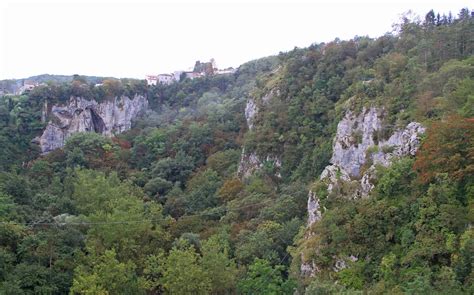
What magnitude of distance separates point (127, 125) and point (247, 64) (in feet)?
70.0

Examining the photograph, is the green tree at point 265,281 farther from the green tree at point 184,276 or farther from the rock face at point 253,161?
the rock face at point 253,161

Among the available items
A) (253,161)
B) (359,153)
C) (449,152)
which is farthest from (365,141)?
(253,161)

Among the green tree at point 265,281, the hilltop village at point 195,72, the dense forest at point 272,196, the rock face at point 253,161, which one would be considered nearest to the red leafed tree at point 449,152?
the dense forest at point 272,196

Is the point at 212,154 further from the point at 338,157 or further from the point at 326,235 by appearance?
the point at 326,235

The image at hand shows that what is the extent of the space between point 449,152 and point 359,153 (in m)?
8.37

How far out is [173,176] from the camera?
38438 millimetres

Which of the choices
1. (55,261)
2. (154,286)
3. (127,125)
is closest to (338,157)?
(154,286)

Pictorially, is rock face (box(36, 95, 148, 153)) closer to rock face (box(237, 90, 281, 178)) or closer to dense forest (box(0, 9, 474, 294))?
dense forest (box(0, 9, 474, 294))

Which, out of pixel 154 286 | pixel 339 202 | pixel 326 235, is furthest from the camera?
pixel 154 286

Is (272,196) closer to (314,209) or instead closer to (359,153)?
(359,153)

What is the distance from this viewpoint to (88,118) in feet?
176

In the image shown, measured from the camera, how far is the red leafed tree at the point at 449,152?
610 inches

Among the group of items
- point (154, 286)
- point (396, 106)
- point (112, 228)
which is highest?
point (396, 106)

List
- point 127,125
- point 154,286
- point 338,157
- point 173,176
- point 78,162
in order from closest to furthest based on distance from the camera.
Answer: point 154,286
point 338,157
point 173,176
point 78,162
point 127,125
